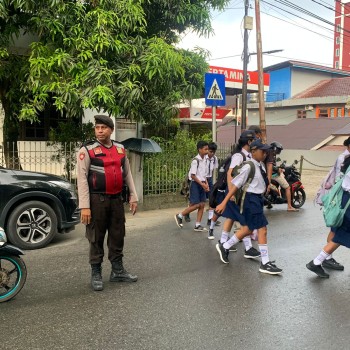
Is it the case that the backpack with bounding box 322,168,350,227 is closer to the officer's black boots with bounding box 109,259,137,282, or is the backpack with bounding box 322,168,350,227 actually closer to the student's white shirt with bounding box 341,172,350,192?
the student's white shirt with bounding box 341,172,350,192

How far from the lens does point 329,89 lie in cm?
3566

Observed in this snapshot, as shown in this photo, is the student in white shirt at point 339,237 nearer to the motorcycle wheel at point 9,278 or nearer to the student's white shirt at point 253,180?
the student's white shirt at point 253,180

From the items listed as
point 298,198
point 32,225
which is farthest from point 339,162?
point 298,198

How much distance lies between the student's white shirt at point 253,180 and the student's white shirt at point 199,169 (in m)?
2.22

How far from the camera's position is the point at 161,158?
32.8 ft

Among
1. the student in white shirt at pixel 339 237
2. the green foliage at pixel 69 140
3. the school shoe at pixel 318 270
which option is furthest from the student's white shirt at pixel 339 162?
the green foliage at pixel 69 140

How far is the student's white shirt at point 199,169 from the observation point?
23.9 ft

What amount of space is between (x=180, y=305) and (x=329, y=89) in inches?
1391

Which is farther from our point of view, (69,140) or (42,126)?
(42,126)

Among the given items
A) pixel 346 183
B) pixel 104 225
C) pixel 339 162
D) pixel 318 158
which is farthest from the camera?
pixel 318 158

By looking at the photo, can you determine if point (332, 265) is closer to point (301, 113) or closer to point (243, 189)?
point (243, 189)

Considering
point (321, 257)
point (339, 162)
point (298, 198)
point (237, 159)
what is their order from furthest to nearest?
point (298, 198) < point (237, 159) < point (339, 162) < point (321, 257)

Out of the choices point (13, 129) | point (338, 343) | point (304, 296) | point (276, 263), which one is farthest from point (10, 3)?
point (338, 343)

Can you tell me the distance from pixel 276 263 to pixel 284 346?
2286mm
